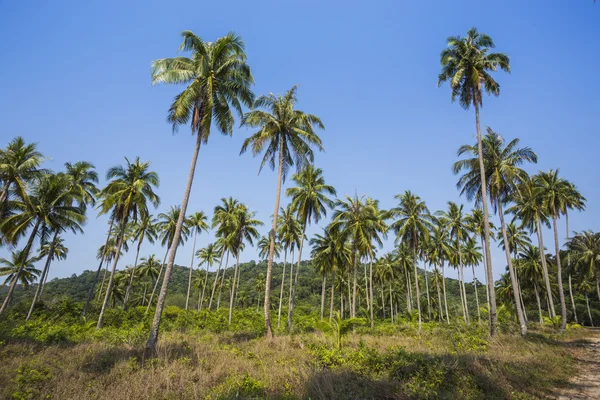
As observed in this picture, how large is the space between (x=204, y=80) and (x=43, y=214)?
17.7 m

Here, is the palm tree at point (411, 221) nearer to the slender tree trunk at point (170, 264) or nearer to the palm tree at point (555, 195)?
the palm tree at point (555, 195)

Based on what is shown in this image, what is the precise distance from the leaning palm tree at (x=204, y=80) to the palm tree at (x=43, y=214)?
14.7m

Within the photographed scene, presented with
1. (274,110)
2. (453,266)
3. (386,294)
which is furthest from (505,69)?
(386,294)

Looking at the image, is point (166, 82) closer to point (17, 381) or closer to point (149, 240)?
point (17, 381)

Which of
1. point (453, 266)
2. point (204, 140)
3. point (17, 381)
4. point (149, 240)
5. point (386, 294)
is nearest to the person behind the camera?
point (17, 381)

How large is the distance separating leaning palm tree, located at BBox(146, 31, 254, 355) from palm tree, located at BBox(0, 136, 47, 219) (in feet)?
44.7

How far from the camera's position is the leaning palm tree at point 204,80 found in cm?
1463

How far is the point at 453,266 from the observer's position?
47000mm

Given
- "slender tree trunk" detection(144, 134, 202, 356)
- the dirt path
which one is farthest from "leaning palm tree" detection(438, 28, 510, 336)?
"slender tree trunk" detection(144, 134, 202, 356)

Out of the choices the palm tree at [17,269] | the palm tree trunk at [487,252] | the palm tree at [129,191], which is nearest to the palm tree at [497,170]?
the palm tree trunk at [487,252]

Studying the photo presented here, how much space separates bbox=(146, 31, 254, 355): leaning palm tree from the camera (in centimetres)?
1463

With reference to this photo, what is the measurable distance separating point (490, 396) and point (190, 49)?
18551mm

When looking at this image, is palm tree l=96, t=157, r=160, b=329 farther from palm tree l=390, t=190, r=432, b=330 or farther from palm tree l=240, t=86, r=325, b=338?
palm tree l=390, t=190, r=432, b=330

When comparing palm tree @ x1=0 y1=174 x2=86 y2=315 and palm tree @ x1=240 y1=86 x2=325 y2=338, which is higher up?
palm tree @ x1=240 y1=86 x2=325 y2=338
